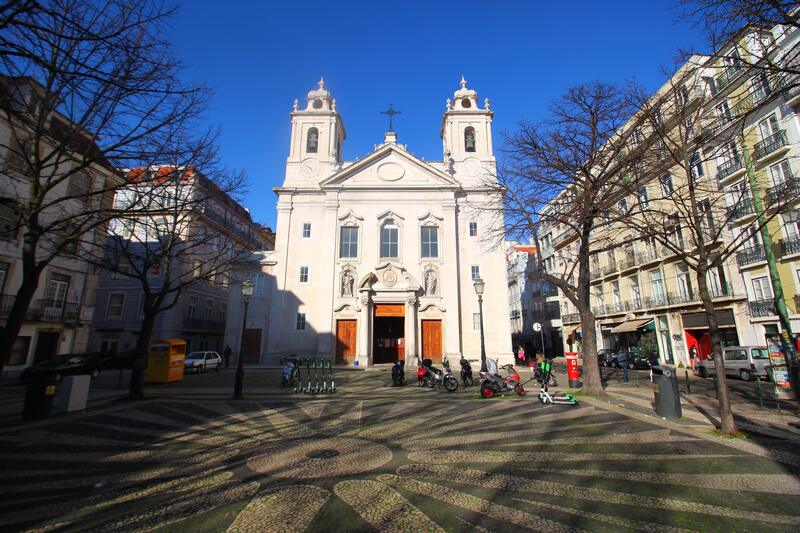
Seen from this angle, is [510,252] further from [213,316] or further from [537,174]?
[537,174]

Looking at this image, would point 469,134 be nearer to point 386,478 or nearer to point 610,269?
point 610,269

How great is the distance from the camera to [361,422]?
9570 mm

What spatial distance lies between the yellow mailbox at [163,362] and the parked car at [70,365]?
17.0ft

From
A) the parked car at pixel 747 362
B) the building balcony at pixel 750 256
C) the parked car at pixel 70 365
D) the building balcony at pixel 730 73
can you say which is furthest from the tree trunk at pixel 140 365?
the building balcony at pixel 750 256

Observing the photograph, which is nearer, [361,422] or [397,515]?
[397,515]

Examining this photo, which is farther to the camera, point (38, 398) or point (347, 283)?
point (347, 283)

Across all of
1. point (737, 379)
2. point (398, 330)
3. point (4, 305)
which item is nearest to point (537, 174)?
point (737, 379)

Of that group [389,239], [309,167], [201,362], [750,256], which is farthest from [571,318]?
[201,362]

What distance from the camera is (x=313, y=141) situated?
114 feet

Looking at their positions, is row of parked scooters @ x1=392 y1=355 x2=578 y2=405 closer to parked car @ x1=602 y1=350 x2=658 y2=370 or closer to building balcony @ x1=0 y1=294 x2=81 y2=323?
parked car @ x1=602 y1=350 x2=658 y2=370

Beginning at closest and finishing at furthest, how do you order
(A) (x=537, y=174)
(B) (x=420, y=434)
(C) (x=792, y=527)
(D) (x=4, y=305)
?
(C) (x=792, y=527) < (B) (x=420, y=434) < (A) (x=537, y=174) < (D) (x=4, y=305)

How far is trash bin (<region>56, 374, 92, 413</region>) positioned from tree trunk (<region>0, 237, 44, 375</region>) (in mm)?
3908

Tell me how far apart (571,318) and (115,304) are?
147 feet

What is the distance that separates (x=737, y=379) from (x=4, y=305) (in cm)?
3972
